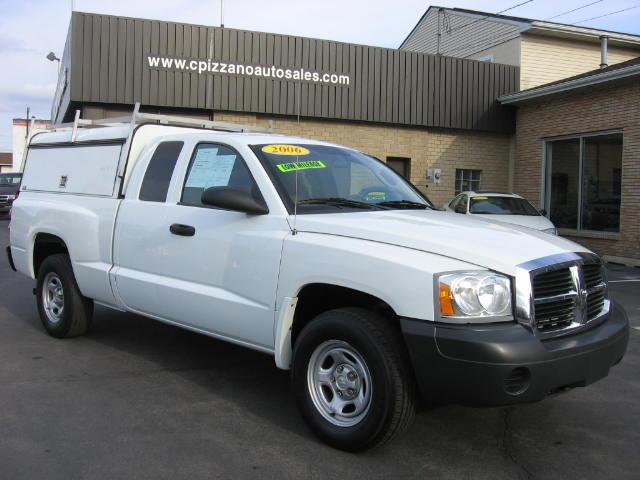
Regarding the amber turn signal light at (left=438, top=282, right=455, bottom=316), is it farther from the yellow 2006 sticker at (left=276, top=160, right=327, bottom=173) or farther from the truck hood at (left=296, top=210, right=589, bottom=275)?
the yellow 2006 sticker at (left=276, top=160, right=327, bottom=173)

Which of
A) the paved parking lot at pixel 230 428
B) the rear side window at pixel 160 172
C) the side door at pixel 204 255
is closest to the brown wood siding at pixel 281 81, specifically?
the rear side window at pixel 160 172

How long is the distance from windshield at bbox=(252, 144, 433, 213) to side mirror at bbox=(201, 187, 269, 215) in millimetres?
203

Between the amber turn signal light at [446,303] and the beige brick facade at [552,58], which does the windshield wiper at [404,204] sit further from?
the beige brick facade at [552,58]

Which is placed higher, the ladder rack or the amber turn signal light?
the ladder rack

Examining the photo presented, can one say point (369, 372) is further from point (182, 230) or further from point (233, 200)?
point (182, 230)

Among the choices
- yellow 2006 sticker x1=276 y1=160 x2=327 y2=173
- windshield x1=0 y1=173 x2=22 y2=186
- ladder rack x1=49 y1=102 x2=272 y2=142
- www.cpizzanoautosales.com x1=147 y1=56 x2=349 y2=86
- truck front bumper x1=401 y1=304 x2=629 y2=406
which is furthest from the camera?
windshield x1=0 y1=173 x2=22 y2=186

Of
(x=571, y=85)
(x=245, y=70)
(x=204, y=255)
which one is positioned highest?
(x=245, y=70)

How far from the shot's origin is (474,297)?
10.2 ft

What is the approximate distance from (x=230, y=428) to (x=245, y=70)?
1306 centimetres

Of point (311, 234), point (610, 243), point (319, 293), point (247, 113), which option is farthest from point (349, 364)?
point (247, 113)

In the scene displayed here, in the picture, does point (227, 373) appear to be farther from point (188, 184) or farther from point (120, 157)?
point (120, 157)

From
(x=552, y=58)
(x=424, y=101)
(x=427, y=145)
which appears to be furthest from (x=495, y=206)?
(x=552, y=58)

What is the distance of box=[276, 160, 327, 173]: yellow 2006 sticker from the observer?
13.8 feet

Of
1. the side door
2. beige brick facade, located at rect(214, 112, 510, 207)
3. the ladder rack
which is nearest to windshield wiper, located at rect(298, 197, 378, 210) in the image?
the side door
